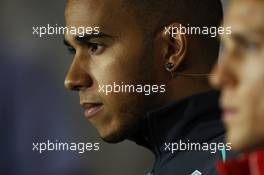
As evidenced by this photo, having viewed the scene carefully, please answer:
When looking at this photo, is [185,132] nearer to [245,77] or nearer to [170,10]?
[170,10]

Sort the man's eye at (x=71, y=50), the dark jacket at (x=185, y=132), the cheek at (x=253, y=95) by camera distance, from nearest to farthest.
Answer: the cheek at (x=253, y=95) < the dark jacket at (x=185, y=132) < the man's eye at (x=71, y=50)

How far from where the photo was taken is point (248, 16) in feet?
2.99

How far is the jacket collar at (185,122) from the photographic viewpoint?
1.32 m

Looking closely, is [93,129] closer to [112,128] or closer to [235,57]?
[112,128]

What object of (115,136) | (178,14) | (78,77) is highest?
(178,14)

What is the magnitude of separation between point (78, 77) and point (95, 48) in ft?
0.22

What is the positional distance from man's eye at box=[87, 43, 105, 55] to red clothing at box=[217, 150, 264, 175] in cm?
50

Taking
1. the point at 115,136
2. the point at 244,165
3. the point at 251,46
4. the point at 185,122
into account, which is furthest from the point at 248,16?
the point at 115,136

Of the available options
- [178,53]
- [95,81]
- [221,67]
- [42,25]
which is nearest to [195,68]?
[178,53]

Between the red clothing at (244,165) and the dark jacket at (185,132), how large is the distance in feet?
1.06

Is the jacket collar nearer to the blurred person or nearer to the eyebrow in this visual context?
the eyebrow

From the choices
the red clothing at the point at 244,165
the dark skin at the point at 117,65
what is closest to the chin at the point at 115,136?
the dark skin at the point at 117,65

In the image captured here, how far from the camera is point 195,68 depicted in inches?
53.7

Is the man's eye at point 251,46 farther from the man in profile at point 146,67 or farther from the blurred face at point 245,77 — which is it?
the man in profile at point 146,67
